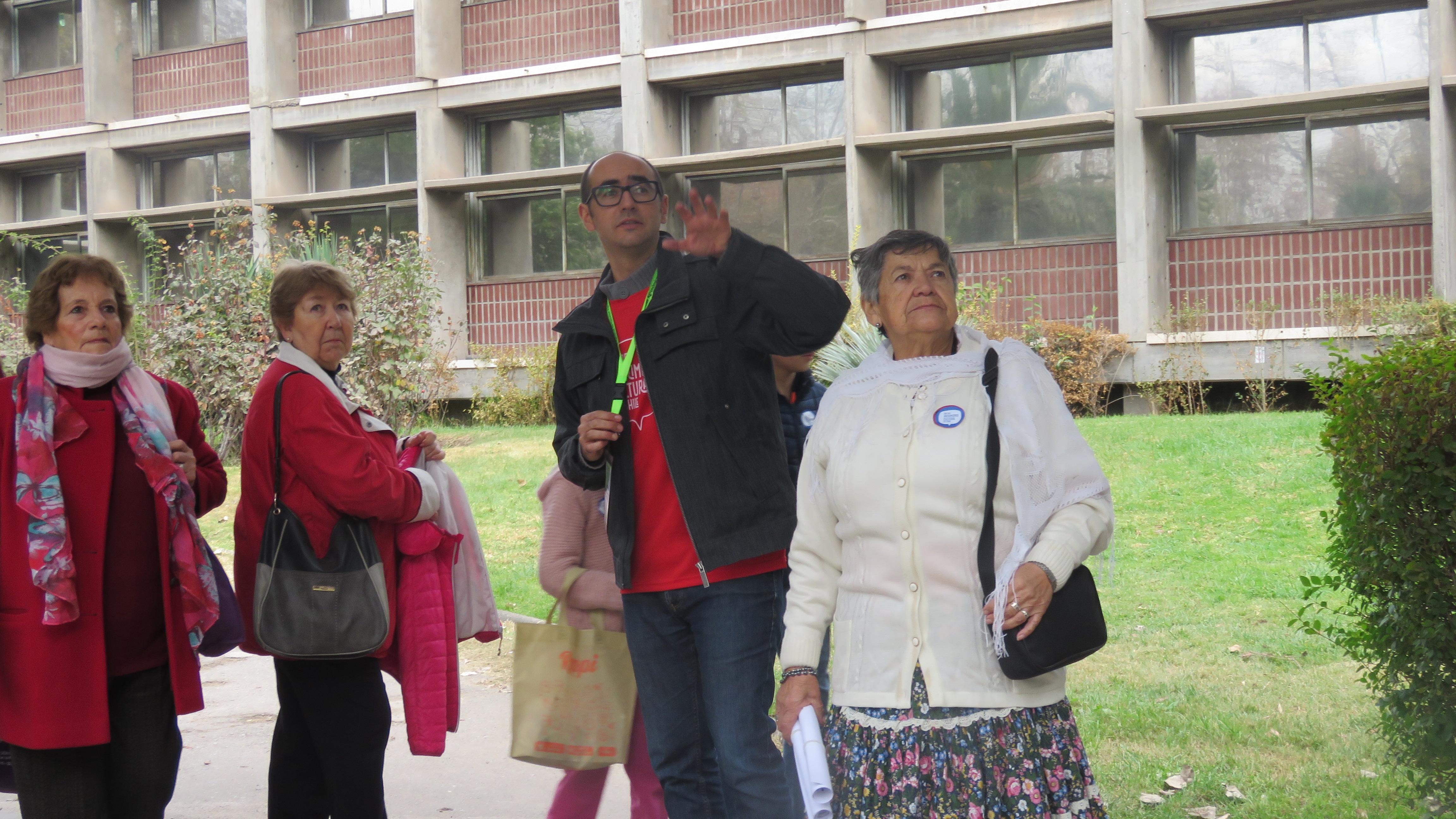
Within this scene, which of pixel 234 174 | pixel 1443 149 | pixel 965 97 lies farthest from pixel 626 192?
pixel 234 174

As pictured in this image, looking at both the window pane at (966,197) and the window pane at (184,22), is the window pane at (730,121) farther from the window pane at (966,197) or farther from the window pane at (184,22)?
the window pane at (184,22)

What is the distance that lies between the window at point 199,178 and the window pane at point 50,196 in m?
2.43

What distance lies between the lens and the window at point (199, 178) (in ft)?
88.3

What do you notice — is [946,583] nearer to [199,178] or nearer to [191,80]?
[191,80]

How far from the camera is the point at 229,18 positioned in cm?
2677

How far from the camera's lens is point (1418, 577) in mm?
4102

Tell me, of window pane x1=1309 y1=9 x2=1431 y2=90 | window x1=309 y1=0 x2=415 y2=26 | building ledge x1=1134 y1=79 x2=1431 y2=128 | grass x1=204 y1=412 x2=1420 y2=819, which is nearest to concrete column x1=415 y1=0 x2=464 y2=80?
window x1=309 y1=0 x2=415 y2=26

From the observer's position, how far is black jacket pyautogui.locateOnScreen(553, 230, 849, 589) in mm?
3607

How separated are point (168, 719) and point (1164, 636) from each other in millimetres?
5284

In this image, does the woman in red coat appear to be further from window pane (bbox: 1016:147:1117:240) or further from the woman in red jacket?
window pane (bbox: 1016:147:1117:240)

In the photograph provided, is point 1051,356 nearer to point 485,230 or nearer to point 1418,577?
point 485,230

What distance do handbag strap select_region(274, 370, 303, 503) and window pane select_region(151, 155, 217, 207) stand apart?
25.4 metres

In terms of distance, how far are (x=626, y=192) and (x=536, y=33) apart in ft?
67.5

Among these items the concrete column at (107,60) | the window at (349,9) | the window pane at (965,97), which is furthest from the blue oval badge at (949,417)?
the concrete column at (107,60)
